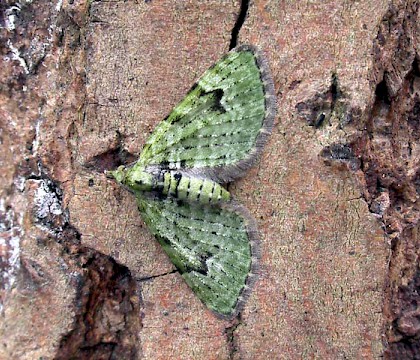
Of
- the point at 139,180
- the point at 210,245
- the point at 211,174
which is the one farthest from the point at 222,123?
the point at 210,245

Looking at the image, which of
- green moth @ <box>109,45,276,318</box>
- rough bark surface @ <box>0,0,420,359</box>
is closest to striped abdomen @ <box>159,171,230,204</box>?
green moth @ <box>109,45,276,318</box>

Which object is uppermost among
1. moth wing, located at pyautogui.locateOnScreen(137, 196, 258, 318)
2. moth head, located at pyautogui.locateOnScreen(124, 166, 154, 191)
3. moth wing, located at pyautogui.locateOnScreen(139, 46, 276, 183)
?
moth wing, located at pyautogui.locateOnScreen(139, 46, 276, 183)

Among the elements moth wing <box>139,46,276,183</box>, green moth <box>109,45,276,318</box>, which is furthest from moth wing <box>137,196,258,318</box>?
moth wing <box>139,46,276,183</box>

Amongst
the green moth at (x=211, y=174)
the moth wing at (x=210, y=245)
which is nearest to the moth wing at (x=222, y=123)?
the green moth at (x=211, y=174)

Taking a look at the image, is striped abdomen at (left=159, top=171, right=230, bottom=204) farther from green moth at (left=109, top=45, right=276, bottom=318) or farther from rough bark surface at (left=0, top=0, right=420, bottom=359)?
rough bark surface at (left=0, top=0, right=420, bottom=359)

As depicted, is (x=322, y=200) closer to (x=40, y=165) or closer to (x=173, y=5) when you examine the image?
(x=173, y=5)

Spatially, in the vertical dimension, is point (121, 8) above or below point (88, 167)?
above

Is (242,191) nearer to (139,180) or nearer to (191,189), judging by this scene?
(191,189)

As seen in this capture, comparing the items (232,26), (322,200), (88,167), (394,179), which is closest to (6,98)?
(88,167)

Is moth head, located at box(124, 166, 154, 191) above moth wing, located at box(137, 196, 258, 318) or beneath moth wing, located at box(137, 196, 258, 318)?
above
